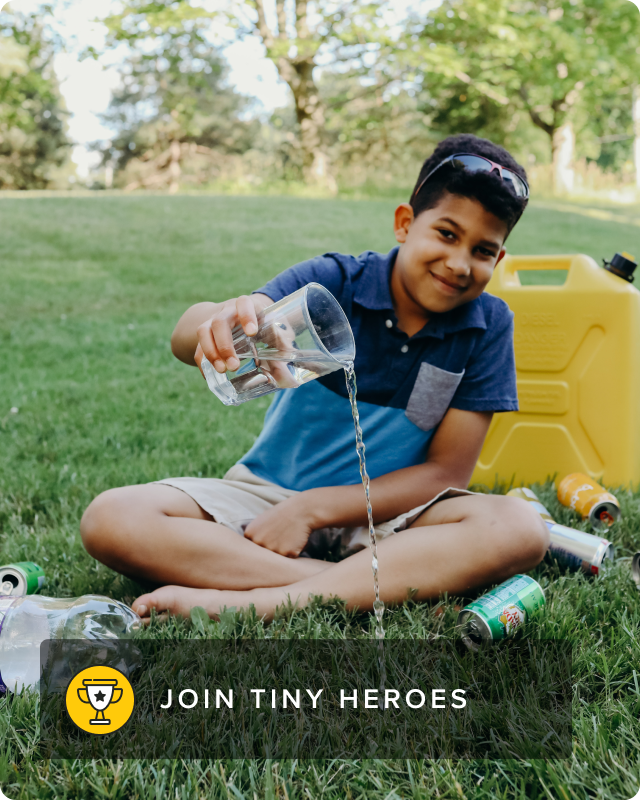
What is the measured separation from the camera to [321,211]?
1088 cm

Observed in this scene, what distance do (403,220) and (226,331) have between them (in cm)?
91

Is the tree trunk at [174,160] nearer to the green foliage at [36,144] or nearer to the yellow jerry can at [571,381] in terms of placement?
the green foliage at [36,144]

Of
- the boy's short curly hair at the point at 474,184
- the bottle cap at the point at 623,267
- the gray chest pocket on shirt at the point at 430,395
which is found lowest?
the gray chest pocket on shirt at the point at 430,395

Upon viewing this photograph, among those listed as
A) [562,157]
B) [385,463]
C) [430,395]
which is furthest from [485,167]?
[562,157]

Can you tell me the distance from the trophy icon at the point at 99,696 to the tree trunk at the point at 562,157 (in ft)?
58.4

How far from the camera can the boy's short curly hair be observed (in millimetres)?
1975

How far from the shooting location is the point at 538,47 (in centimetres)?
1652

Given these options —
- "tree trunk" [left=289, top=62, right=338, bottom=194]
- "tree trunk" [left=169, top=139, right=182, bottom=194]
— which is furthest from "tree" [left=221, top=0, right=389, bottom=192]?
"tree trunk" [left=169, top=139, right=182, bottom=194]

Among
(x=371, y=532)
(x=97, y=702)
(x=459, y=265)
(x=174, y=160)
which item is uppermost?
(x=459, y=265)

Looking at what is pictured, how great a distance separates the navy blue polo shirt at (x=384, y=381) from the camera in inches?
82.6

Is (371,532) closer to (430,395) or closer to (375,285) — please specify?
(430,395)

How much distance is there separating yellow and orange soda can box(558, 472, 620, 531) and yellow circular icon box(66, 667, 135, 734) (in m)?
1.70

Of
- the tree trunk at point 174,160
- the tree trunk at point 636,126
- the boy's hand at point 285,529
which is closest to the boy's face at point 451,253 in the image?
the boy's hand at point 285,529
